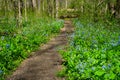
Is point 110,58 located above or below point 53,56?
above

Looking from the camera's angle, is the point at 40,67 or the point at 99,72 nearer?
the point at 99,72

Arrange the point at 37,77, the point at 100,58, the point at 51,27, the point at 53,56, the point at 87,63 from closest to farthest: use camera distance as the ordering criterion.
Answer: the point at 87,63, the point at 100,58, the point at 37,77, the point at 53,56, the point at 51,27

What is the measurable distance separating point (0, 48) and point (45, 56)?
7.77 feet

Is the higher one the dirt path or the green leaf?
the green leaf

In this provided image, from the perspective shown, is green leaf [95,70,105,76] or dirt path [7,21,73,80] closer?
green leaf [95,70,105,76]

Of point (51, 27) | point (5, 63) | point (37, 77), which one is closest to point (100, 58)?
point (37, 77)

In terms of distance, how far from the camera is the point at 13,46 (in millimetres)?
10656

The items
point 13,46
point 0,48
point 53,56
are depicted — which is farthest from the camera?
point 53,56

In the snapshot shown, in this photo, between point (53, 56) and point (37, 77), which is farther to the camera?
point (53, 56)

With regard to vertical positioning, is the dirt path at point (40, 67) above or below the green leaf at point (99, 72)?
below

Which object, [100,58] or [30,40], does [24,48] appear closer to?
[30,40]

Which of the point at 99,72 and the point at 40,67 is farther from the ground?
the point at 99,72

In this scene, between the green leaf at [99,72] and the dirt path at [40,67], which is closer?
the green leaf at [99,72]

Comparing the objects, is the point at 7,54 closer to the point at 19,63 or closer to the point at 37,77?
the point at 19,63
